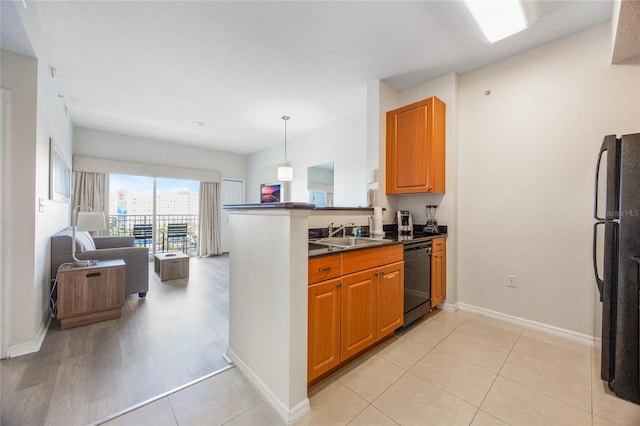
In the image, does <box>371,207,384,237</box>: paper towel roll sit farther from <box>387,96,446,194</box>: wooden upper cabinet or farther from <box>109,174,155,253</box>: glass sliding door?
<box>109,174,155,253</box>: glass sliding door

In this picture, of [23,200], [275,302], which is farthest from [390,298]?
[23,200]

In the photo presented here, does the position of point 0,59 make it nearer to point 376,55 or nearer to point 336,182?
point 376,55

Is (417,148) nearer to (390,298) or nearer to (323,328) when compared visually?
(390,298)

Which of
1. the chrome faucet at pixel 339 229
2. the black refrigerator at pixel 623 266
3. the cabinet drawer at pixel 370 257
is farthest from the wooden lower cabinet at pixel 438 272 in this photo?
the black refrigerator at pixel 623 266

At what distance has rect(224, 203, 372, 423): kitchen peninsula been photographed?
4.41 ft

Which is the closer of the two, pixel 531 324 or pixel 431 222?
pixel 531 324

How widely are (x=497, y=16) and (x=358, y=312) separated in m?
2.46

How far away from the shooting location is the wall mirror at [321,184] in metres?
4.82

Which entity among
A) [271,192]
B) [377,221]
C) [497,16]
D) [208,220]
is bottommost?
[208,220]

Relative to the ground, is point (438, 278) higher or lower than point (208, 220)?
lower

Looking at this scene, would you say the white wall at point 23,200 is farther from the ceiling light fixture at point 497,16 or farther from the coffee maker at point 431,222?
the coffee maker at point 431,222

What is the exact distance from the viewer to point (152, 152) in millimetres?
5688

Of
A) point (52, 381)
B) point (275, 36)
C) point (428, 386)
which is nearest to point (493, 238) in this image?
point (428, 386)

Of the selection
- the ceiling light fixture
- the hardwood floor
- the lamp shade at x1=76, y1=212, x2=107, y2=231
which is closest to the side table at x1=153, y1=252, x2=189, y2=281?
the hardwood floor
